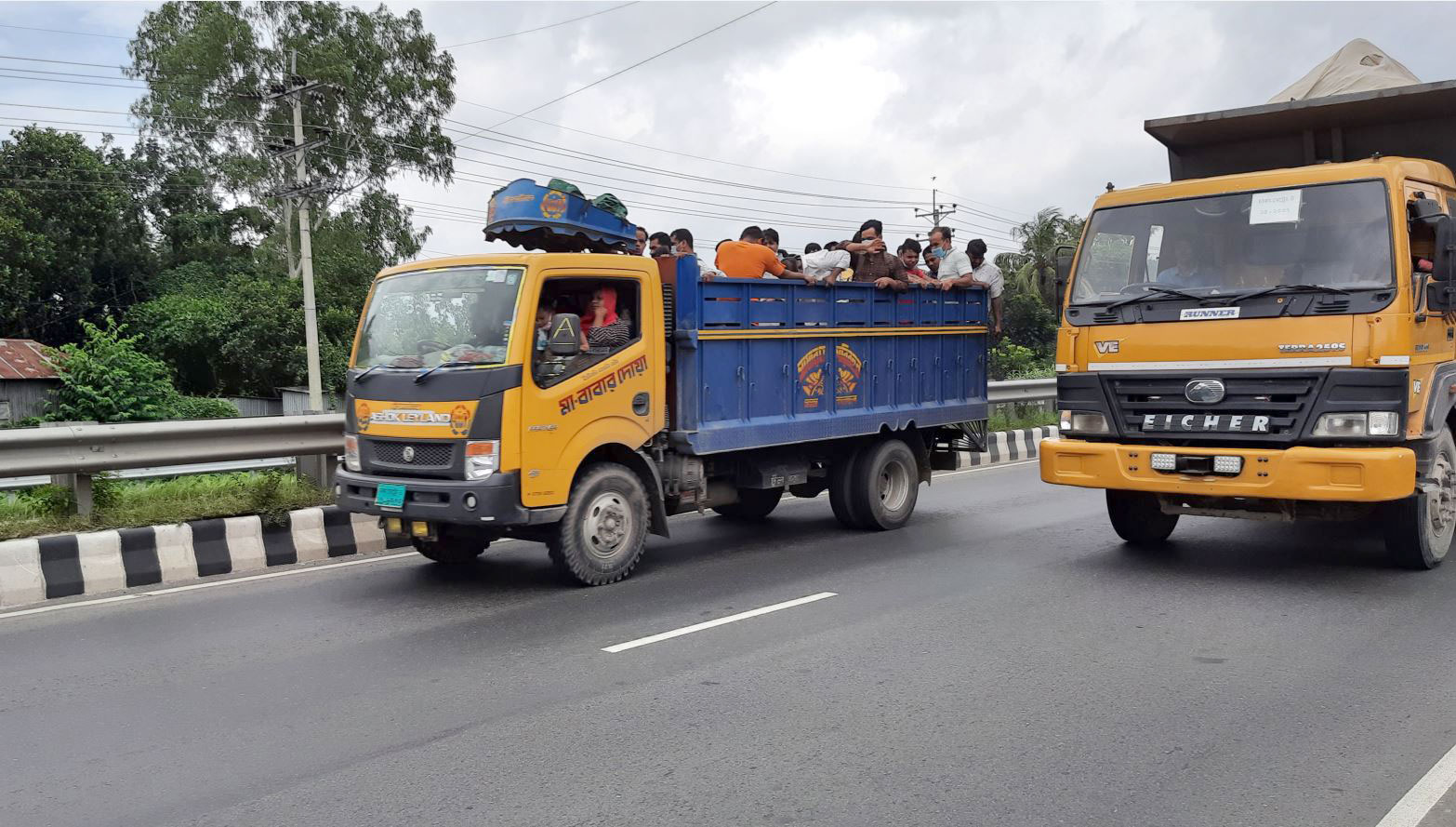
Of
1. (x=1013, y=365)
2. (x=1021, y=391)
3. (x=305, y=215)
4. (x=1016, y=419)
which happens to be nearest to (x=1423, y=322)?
(x=1021, y=391)

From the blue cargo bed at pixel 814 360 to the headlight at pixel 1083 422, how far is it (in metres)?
1.95

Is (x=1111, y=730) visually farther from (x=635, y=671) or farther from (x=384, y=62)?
(x=384, y=62)

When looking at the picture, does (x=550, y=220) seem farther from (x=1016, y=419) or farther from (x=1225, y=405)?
(x=1016, y=419)

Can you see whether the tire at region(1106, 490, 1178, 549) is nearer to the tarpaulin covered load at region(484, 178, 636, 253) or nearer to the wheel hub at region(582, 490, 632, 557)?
the wheel hub at region(582, 490, 632, 557)

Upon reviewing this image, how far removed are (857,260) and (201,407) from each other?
2688 centimetres

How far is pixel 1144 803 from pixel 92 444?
746 centimetres

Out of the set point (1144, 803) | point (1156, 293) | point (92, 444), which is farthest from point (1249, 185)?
point (92, 444)

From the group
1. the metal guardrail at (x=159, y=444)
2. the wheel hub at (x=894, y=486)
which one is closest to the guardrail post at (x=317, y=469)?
the metal guardrail at (x=159, y=444)

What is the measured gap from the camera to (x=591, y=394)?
7.54 metres

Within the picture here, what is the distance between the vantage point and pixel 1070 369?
8086 millimetres

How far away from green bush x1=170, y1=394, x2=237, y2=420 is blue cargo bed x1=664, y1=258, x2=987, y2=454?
24.3m

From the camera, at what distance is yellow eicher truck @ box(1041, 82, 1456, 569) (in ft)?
22.7

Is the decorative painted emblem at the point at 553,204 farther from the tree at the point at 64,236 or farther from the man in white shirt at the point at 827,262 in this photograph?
the tree at the point at 64,236

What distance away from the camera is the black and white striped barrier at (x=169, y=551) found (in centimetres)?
746
